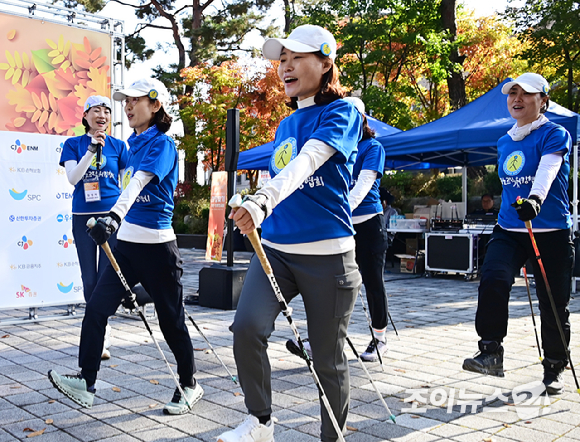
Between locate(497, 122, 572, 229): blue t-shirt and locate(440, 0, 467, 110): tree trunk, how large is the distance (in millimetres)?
15070

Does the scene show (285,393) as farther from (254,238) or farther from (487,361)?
(254,238)

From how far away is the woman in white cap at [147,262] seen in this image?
3.69 metres

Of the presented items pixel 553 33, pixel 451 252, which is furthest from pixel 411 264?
pixel 553 33

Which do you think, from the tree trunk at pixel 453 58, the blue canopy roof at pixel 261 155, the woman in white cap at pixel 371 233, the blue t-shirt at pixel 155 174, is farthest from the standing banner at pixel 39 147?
the tree trunk at pixel 453 58

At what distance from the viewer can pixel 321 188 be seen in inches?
105

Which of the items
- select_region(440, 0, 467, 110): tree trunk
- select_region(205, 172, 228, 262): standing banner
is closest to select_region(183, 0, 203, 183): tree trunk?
select_region(440, 0, 467, 110): tree trunk

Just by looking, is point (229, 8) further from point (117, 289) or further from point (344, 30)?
point (117, 289)

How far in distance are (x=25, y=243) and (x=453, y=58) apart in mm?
15692

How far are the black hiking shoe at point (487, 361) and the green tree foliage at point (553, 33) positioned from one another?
1516 centimetres

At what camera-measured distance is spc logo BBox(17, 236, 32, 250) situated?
6.72 meters

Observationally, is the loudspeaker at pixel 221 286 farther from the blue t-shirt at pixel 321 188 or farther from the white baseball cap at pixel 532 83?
the blue t-shirt at pixel 321 188

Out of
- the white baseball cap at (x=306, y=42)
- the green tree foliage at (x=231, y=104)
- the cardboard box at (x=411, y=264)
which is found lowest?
the cardboard box at (x=411, y=264)

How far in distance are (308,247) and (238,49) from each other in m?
25.7

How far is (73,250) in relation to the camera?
7148 mm
